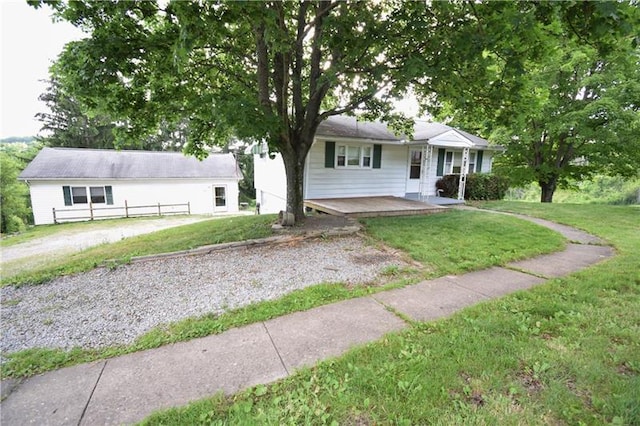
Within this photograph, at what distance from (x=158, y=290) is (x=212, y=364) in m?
2.11

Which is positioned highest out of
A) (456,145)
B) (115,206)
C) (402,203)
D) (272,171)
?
(456,145)

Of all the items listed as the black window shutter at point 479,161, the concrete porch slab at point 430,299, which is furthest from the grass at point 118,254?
the black window shutter at point 479,161

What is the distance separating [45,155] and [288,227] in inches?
871

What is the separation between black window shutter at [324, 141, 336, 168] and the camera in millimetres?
10634

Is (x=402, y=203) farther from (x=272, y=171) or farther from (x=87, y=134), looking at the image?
(x=87, y=134)

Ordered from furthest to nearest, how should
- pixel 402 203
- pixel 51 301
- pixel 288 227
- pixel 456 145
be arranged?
1. pixel 456 145
2. pixel 402 203
3. pixel 288 227
4. pixel 51 301

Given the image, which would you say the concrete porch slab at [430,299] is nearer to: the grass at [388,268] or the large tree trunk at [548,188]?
the grass at [388,268]

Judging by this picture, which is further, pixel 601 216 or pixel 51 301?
pixel 601 216

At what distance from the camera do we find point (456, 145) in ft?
39.8

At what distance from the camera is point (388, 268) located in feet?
Result: 15.8

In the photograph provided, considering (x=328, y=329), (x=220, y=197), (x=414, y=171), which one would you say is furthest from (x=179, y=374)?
(x=220, y=197)

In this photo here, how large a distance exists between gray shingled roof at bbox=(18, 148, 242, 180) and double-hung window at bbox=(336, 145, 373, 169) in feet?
34.3

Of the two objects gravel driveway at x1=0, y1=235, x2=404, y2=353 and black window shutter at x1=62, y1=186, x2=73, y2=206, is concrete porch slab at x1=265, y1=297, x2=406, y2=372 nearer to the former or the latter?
gravel driveway at x1=0, y1=235, x2=404, y2=353

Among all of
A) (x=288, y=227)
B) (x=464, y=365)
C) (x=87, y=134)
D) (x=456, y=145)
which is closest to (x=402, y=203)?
(x=456, y=145)
